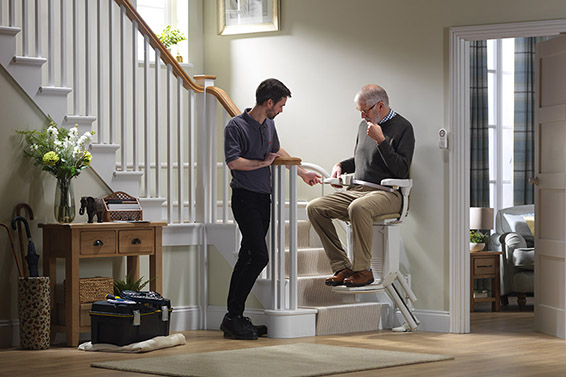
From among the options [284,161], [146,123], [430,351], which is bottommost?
[430,351]

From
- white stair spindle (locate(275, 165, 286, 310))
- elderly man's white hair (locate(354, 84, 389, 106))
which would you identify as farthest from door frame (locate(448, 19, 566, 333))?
white stair spindle (locate(275, 165, 286, 310))

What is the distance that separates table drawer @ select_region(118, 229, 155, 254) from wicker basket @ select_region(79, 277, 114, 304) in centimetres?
21

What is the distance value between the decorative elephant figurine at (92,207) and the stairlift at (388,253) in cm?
153

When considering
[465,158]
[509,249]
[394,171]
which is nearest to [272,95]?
[394,171]

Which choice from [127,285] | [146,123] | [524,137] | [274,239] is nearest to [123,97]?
[146,123]

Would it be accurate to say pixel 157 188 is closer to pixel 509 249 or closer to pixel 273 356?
pixel 273 356

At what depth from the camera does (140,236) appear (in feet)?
19.4

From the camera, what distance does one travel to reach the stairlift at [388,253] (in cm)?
614

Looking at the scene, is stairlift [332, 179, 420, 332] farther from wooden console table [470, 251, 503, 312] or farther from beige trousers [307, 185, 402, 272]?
wooden console table [470, 251, 503, 312]

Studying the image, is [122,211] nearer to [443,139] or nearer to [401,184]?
[401,184]

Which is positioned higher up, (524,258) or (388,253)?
(388,253)

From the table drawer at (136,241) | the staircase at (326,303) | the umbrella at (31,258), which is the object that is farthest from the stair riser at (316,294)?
the umbrella at (31,258)

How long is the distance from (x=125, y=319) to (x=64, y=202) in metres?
0.80

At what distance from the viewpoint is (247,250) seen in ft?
19.6
